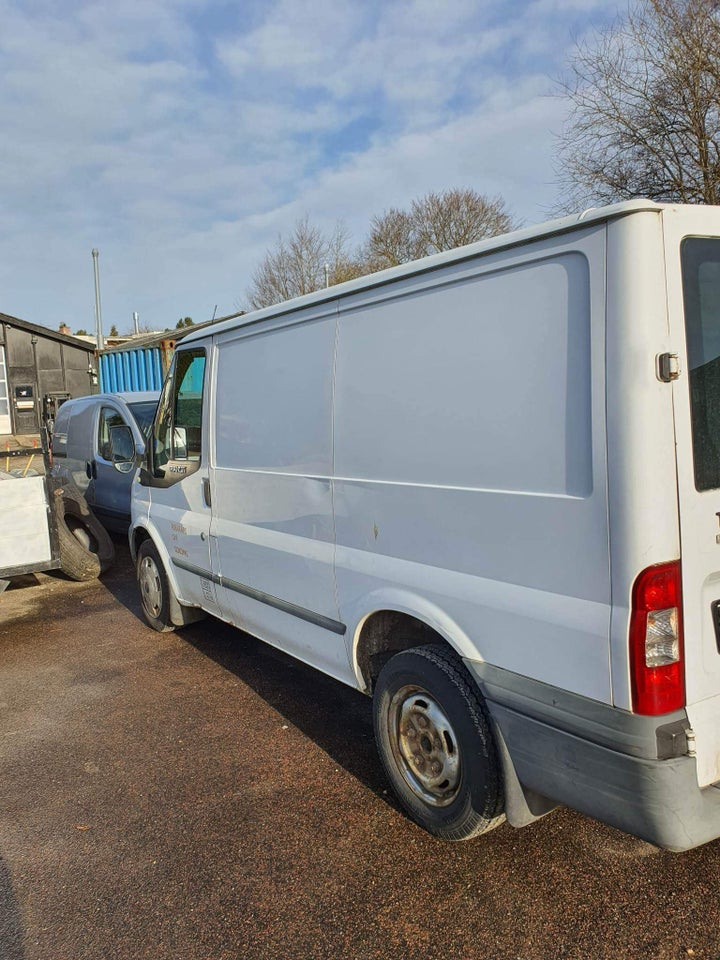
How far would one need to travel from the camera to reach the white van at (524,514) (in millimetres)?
2121

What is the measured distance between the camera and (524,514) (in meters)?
2.42

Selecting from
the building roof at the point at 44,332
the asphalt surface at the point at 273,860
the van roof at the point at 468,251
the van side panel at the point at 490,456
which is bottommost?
the asphalt surface at the point at 273,860

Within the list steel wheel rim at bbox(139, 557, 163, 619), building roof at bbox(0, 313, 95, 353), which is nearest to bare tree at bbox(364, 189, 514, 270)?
building roof at bbox(0, 313, 95, 353)

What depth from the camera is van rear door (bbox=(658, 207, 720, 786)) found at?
83.6 inches

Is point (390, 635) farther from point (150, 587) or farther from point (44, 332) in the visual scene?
point (44, 332)

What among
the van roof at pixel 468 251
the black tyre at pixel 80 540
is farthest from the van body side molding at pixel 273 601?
the black tyre at pixel 80 540

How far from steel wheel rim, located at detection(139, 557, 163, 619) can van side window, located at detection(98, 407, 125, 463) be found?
3500 millimetres

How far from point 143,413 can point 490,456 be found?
7126 mm

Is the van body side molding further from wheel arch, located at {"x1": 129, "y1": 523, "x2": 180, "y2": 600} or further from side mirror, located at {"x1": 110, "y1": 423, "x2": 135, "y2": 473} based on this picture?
side mirror, located at {"x1": 110, "y1": 423, "x2": 135, "y2": 473}

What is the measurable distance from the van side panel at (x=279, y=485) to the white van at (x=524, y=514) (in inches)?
0.9

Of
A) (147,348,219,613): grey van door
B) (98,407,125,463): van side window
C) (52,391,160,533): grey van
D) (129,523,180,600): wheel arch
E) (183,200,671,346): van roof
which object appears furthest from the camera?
(98,407,125,463): van side window

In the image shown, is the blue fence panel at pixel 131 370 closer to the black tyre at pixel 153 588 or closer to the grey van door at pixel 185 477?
the black tyre at pixel 153 588

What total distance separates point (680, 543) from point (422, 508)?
988 mm

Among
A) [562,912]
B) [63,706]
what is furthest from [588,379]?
[63,706]
